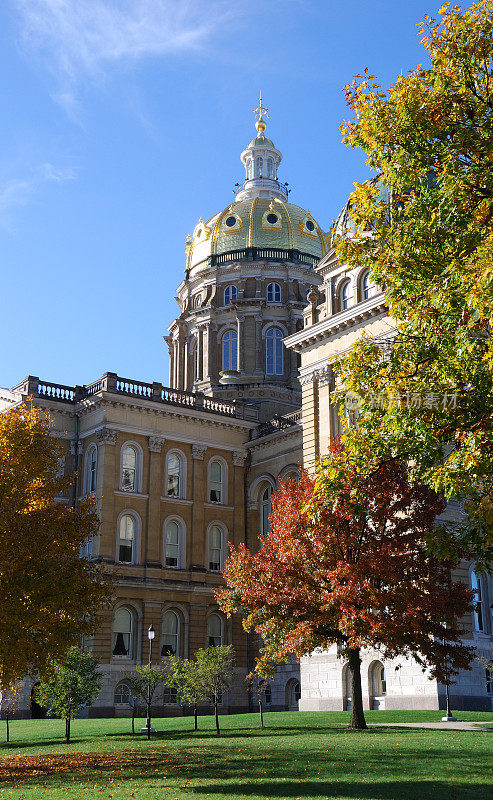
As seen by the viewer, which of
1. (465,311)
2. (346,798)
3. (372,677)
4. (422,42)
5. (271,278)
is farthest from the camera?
(271,278)

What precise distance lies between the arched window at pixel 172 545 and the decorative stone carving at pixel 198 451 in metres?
3.94

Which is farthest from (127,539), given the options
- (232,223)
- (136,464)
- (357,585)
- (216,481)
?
(232,223)

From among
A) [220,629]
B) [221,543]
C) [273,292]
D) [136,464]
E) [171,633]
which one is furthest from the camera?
[273,292]

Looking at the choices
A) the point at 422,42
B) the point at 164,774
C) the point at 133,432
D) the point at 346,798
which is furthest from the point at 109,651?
the point at 422,42

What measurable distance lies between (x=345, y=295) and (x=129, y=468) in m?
→ 17.2

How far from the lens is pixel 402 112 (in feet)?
53.8

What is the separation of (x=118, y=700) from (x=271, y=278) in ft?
117

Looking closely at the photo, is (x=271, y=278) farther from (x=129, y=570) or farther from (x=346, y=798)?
(x=346, y=798)

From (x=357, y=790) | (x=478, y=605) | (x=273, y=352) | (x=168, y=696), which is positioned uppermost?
(x=273, y=352)

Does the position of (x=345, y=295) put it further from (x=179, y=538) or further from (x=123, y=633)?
(x=123, y=633)

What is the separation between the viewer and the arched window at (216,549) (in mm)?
51438

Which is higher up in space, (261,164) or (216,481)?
(261,164)

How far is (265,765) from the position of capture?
18172 millimetres

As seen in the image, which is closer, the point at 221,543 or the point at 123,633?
the point at 123,633
